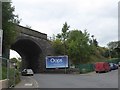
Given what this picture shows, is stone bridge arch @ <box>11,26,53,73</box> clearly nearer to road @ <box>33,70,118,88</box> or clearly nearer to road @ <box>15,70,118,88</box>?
road @ <box>33,70,118,88</box>

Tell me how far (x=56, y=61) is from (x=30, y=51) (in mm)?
7347

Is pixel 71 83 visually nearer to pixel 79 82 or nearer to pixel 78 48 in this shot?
pixel 79 82

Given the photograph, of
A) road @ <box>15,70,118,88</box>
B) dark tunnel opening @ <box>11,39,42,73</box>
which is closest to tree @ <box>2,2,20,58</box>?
road @ <box>15,70,118,88</box>

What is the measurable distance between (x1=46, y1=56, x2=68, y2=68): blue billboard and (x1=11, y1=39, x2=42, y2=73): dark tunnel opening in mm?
2546

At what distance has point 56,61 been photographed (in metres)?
82.9

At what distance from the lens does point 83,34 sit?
9319 cm

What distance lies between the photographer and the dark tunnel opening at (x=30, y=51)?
270 feet

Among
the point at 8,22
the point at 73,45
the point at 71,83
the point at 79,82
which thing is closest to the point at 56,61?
the point at 73,45

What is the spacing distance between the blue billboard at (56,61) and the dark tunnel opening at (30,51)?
2546 millimetres

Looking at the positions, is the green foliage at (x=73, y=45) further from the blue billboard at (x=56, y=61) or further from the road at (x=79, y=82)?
the road at (x=79, y=82)

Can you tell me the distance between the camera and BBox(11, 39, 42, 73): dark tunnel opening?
8219 centimetres

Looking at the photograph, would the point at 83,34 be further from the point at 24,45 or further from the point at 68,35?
the point at 24,45

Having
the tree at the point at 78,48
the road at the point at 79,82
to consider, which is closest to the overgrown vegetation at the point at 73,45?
the tree at the point at 78,48

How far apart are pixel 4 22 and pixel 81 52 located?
154 ft
